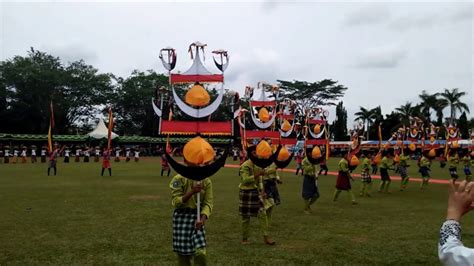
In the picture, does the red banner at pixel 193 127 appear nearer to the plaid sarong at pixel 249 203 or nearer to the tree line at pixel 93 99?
the plaid sarong at pixel 249 203

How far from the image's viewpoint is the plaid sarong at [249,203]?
8.96 meters

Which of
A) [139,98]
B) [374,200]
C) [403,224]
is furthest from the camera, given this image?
[139,98]

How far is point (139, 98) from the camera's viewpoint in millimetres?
58500

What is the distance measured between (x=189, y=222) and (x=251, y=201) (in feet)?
11.9

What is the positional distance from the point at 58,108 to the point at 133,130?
12197 mm

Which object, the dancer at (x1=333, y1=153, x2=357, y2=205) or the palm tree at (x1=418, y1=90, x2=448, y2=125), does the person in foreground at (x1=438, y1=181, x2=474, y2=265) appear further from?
the palm tree at (x1=418, y1=90, x2=448, y2=125)

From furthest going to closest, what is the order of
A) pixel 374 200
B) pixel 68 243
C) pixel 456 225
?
pixel 374 200, pixel 68 243, pixel 456 225

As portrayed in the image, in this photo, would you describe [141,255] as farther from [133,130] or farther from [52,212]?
[133,130]

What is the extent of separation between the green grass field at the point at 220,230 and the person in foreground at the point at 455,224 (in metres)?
5.31

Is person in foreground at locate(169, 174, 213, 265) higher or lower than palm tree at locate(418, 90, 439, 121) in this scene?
lower

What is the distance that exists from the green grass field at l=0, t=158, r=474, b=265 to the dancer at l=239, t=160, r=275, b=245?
0.31 metres

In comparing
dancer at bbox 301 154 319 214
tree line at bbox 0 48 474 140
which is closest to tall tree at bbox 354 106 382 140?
tree line at bbox 0 48 474 140

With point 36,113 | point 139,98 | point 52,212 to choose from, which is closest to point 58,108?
point 36,113

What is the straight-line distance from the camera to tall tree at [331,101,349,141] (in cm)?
6644
